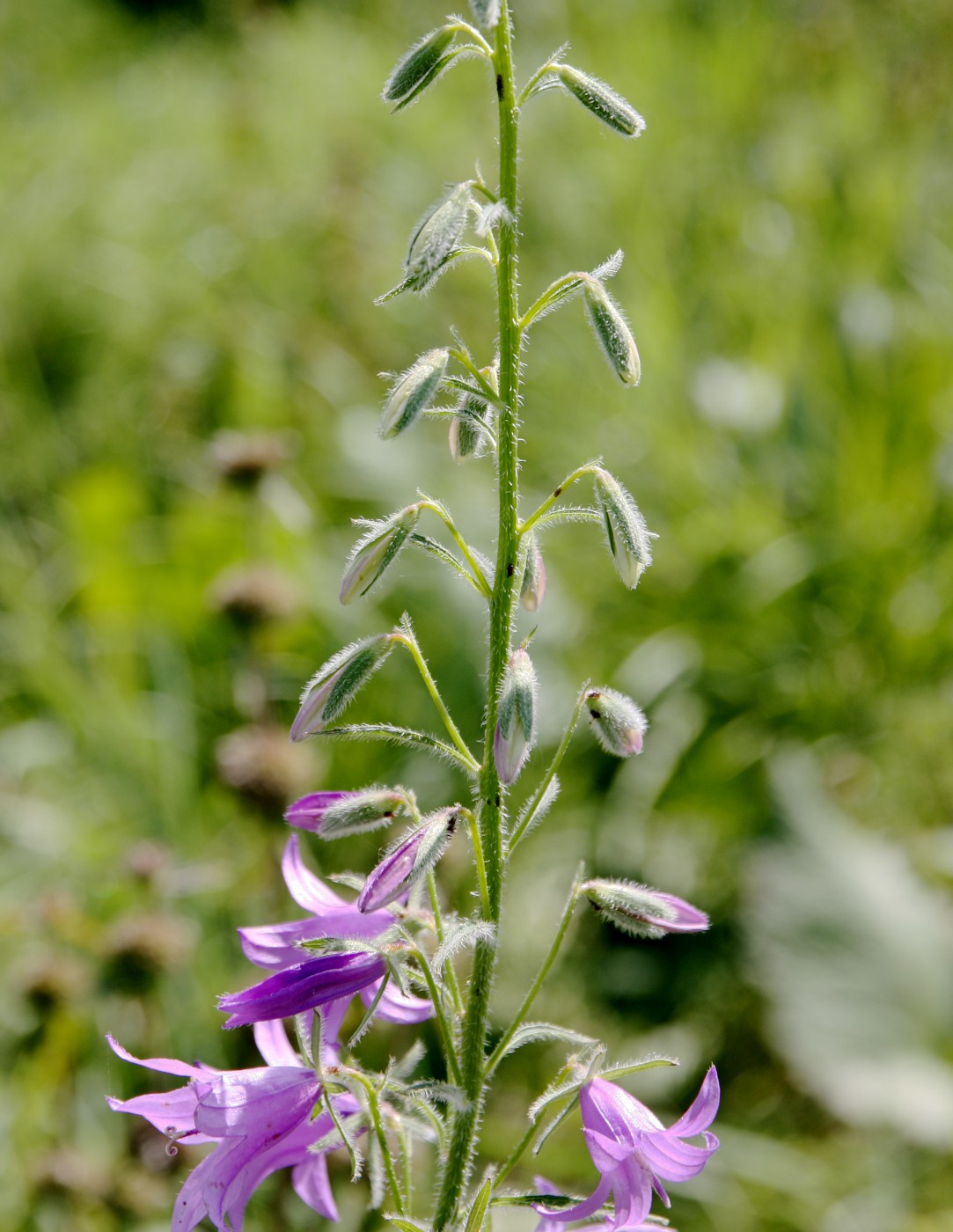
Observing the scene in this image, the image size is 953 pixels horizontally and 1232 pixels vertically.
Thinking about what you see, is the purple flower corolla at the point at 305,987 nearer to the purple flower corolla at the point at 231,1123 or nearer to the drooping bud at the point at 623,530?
the purple flower corolla at the point at 231,1123

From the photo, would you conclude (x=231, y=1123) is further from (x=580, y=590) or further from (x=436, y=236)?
(x=580, y=590)

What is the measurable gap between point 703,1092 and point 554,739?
2.32 metres

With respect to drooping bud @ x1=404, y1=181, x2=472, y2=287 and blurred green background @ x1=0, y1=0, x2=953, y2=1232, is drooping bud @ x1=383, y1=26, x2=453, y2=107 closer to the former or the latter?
drooping bud @ x1=404, y1=181, x2=472, y2=287

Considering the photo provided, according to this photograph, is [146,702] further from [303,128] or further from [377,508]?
[303,128]

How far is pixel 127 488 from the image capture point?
4.21 metres

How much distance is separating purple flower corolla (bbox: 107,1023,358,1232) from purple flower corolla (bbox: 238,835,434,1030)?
0.27ft

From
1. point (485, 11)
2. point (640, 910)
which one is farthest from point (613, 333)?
point (640, 910)

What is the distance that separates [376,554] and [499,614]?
0.12 m

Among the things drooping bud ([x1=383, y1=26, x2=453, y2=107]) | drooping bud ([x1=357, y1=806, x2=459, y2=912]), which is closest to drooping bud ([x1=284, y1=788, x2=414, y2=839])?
drooping bud ([x1=357, y1=806, x2=459, y2=912])

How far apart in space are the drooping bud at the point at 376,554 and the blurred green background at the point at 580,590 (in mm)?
1351

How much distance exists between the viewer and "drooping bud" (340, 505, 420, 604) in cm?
108

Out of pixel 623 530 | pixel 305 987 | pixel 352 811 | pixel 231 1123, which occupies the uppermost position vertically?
pixel 623 530

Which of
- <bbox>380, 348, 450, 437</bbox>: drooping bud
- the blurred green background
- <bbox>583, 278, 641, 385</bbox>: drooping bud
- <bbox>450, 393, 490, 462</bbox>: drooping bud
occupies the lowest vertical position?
the blurred green background

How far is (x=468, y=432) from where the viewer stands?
119cm
